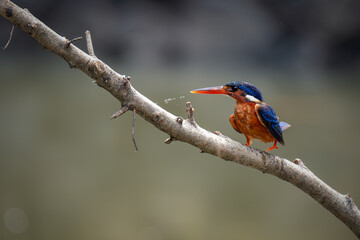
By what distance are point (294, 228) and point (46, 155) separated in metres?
2.39

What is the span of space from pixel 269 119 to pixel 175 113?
241 cm

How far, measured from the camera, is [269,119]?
3.67 feet

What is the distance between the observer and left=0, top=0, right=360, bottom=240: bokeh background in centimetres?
289

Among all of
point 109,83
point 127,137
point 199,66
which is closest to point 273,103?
point 199,66

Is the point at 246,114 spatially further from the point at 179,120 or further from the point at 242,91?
the point at 179,120

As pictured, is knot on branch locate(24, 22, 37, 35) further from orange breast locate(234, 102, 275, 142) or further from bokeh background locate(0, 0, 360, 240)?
bokeh background locate(0, 0, 360, 240)

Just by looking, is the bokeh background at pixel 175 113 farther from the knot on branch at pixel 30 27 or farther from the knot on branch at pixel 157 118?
the knot on branch at pixel 30 27

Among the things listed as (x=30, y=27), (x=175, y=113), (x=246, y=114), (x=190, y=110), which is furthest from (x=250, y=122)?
(x=175, y=113)

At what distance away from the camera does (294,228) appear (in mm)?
2928

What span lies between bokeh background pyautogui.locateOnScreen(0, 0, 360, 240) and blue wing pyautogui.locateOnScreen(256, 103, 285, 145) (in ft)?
6.08

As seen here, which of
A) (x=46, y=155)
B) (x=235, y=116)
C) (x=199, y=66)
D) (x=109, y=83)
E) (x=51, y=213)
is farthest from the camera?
(x=199, y=66)

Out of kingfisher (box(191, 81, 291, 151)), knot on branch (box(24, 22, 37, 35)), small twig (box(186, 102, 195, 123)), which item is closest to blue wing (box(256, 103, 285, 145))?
kingfisher (box(191, 81, 291, 151))

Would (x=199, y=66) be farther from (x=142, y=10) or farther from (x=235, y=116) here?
(x=235, y=116)

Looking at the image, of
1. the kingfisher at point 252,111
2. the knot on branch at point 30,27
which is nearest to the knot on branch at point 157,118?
the kingfisher at point 252,111
